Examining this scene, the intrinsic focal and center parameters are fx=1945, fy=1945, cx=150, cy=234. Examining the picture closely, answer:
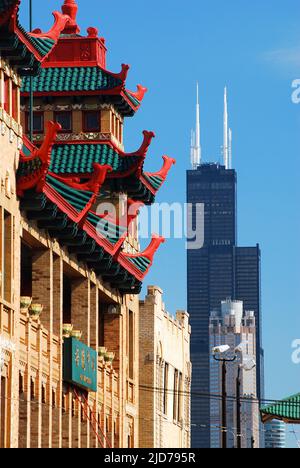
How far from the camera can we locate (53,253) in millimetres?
75625

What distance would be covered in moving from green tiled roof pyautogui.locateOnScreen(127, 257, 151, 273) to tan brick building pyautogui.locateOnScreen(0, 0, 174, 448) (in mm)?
139

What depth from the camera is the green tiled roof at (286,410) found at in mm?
77562

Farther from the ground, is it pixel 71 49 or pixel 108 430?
pixel 71 49

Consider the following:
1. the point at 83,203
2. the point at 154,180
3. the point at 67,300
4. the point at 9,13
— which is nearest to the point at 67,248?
the point at 83,203

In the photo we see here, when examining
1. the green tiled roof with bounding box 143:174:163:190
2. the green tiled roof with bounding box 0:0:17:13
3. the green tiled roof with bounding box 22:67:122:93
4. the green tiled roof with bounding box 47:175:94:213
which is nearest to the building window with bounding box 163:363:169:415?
the green tiled roof with bounding box 143:174:163:190

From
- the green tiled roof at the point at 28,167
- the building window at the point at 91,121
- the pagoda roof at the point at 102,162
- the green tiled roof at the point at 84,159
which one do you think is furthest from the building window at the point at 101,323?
the green tiled roof at the point at 28,167

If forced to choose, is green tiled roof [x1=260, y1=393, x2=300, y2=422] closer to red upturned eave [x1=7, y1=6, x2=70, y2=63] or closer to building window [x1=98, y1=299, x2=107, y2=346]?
building window [x1=98, y1=299, x2=107, y2=346]

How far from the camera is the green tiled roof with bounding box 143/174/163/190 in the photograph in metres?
93.7

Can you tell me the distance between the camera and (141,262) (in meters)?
90.6

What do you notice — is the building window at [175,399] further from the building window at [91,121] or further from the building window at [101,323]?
the building window at [91,121]

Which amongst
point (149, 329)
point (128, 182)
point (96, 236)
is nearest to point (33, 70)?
point (96, 236)

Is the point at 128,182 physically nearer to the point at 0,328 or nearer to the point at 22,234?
the point at 22,234

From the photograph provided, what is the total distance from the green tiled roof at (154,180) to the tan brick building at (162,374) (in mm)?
6675

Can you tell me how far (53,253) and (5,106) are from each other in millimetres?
8317
